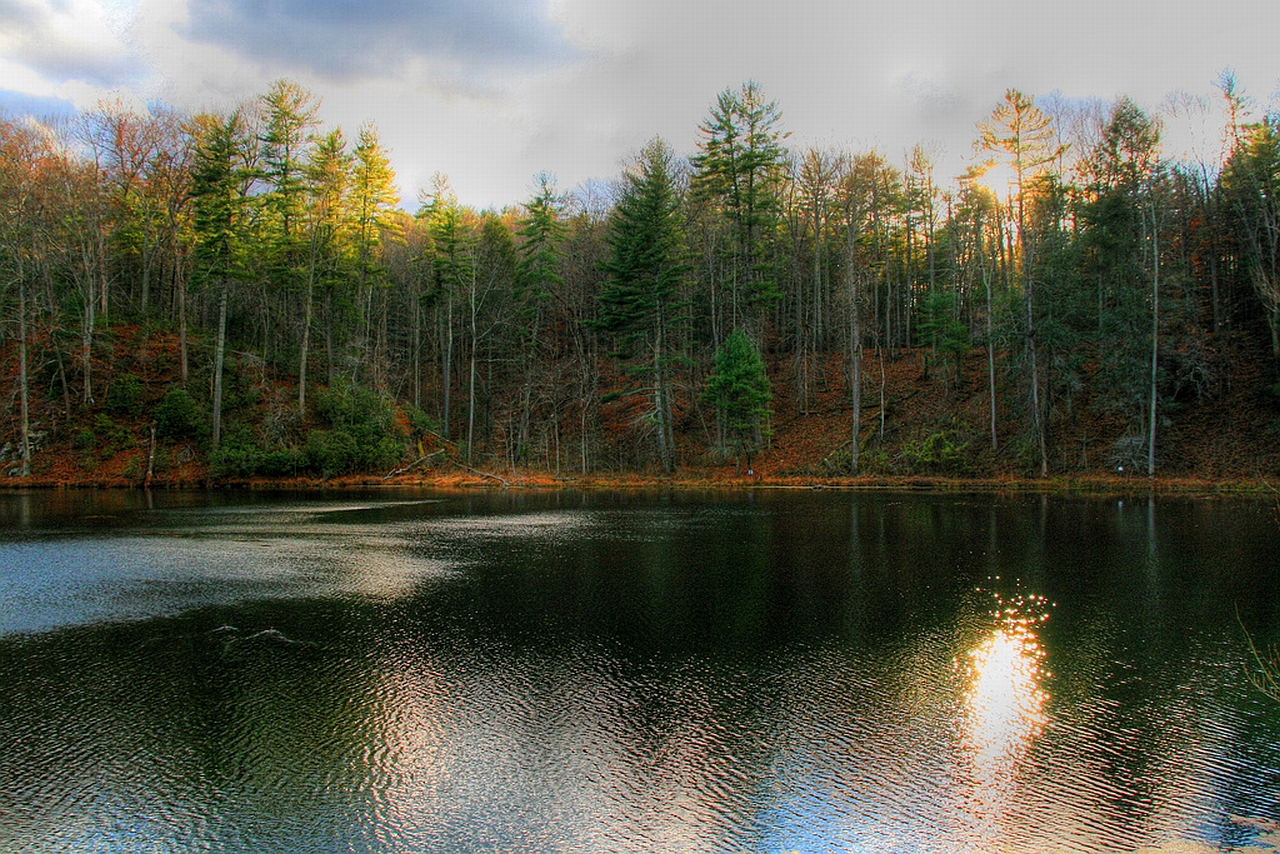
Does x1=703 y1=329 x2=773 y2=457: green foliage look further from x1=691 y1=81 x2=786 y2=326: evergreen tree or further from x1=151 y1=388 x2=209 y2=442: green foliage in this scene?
x1=151 y1=388 x2=209 y2=442: green foliage

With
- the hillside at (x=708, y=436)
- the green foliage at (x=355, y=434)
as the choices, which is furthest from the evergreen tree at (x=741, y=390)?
the green foliage at (x=355, y=434)

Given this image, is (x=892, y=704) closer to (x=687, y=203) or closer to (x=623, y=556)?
(x=623, y=556)

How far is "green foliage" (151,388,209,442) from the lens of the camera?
33.5 meters

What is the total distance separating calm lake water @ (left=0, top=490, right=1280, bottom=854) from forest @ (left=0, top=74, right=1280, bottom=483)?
19269mm

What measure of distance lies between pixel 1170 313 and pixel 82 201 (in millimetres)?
51807

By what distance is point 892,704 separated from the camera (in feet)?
22.5

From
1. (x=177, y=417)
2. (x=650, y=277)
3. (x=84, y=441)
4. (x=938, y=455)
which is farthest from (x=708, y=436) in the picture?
(x=84, y=441)

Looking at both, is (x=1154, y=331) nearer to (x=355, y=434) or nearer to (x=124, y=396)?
(x=355, y=434)

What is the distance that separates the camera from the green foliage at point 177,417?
3353 centimetres

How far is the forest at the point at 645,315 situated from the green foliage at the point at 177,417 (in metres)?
0.12

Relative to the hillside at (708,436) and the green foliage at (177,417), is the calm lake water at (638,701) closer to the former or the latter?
the hillside at (708,436)

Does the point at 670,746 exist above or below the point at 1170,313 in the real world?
below

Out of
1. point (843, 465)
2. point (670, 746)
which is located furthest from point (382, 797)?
point (843, 465)

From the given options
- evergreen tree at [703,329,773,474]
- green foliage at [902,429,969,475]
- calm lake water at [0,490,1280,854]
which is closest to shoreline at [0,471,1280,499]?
green foliage at [902,429,969,475]
